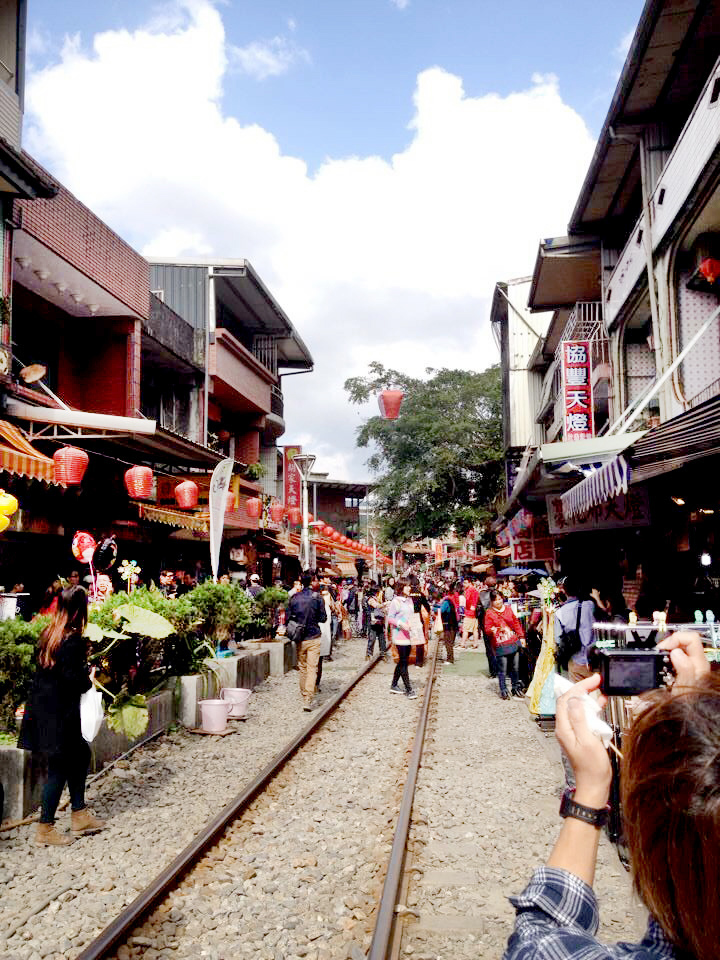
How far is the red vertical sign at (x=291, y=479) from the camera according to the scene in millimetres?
30688

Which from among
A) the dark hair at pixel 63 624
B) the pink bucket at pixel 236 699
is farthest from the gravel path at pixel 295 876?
the pink bucket at pixel 236 699

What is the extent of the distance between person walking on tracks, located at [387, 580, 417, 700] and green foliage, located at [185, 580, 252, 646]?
98.5 inches

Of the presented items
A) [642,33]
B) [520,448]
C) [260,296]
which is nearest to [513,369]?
[520,448]

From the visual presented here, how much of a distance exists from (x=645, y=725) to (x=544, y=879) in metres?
0.35

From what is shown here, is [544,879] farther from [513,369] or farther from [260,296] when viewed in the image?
[513,369]

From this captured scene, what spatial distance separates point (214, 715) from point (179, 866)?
15.0 ft

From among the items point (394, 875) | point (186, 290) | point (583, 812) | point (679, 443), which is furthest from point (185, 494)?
point (583, 812)

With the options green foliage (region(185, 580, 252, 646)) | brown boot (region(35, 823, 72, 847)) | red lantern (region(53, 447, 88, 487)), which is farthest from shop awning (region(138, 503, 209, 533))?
brown boot (region(35, 823, 72, 847))

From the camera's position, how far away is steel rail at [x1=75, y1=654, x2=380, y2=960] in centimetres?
387

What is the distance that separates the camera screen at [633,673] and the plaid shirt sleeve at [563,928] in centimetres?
83

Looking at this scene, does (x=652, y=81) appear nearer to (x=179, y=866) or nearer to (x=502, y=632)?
(x=502, y=632)

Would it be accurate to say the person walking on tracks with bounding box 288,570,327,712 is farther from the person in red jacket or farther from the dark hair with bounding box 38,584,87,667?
the dark hair with bounding box 38,584,87,667

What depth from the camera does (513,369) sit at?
2944 cm

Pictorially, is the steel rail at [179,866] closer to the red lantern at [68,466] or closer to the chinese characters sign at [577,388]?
the red lantern at [68,466]
